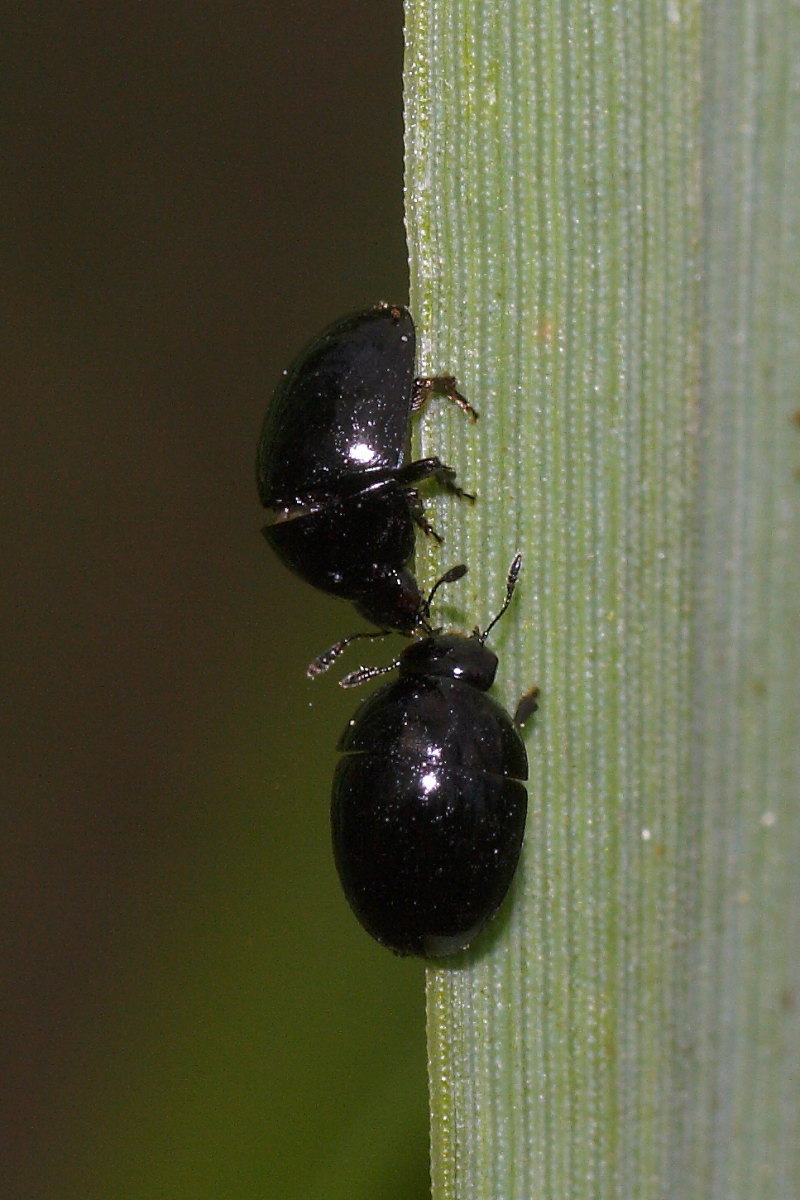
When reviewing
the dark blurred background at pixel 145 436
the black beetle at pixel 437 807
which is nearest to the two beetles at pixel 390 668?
the black beetle at pixel 437 807

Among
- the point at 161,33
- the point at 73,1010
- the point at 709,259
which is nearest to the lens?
the point at 709,259

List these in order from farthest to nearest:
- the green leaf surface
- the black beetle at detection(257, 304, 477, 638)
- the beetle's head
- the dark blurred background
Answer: the dark blurred background, the black beetle at detection(257, 304, 477, 638), the beetle's head, the green leaf surface

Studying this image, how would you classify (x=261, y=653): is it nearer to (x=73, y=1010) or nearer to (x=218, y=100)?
(x=73, y=1010)

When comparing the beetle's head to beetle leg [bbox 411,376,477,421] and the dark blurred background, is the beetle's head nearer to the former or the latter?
beetle leg [bbox 411,376,477,421]

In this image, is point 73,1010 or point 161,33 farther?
point 161,33

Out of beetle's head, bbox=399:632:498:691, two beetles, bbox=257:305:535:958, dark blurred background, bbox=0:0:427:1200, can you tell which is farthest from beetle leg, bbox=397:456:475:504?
dark blurred background, bbox=0:0:427:1200

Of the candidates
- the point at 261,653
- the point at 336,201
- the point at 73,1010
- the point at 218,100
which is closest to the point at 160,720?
the point at 261,653

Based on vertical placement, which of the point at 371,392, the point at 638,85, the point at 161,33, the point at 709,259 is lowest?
the point at 371,392

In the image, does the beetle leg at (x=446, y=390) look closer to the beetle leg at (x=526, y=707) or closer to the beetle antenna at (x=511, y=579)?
the beetle antenna at (x=511, y=579)
